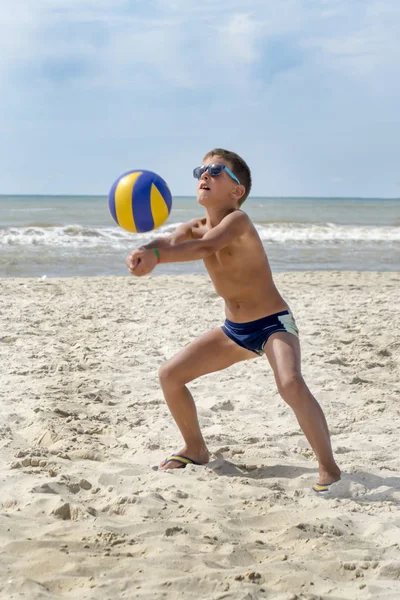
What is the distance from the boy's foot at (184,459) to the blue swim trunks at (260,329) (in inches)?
26.3

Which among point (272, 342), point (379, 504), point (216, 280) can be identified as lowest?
point (379, 504)

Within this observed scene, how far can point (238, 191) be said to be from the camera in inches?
154

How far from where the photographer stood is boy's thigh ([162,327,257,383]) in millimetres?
3854

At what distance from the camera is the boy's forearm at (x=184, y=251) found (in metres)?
3.36

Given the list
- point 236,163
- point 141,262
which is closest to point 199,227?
point 236,163

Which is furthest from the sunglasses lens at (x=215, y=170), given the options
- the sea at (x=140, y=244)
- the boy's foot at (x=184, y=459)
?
the sea at (x=140, y=244)

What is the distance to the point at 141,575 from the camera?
2.57 metres

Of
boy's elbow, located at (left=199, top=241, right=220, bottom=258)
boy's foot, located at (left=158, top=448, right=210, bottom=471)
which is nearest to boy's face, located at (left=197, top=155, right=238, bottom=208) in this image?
boy's elbow, located at (left=199, top=241, right=220, bottom=258)

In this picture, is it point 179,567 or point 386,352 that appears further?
point 386,352

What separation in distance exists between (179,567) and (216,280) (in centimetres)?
167

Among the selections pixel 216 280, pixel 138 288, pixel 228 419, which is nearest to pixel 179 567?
pixel 216 280

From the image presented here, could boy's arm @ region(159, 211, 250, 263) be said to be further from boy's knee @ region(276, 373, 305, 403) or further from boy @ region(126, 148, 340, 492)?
boy's knee @ region(276, 373, 305, 403)

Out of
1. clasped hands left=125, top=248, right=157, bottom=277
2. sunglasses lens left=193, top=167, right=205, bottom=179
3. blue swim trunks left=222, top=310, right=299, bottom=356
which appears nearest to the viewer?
clasped hands left=125, top=248, right=157, bottom=277

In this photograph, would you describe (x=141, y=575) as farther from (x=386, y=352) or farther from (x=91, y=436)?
(x=386, y=352)
